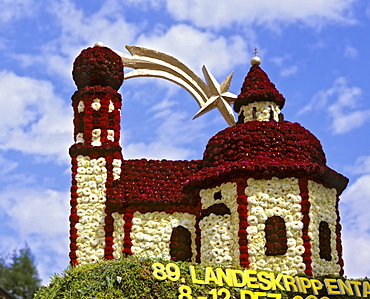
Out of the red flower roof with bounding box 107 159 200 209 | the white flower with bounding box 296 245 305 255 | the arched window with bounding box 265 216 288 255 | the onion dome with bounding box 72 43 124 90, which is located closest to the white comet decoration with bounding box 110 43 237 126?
the onion dome with bounding box 72 43 124 90

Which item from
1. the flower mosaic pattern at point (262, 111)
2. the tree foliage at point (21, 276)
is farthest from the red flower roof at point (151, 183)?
the tree foliage at point (21, 276)

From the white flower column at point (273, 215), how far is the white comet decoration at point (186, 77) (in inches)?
261

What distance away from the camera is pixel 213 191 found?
22078mm

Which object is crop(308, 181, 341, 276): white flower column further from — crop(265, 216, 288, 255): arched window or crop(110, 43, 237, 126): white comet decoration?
crop(110, 43, 237, 126): white comet decoration

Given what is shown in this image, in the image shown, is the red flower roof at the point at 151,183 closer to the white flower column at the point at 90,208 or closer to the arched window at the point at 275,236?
the white flower column at the point at 90,208

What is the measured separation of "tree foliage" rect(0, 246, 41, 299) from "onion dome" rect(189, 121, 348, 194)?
20.2m

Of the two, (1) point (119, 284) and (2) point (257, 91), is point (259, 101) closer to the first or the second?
(2) point (257, 91)

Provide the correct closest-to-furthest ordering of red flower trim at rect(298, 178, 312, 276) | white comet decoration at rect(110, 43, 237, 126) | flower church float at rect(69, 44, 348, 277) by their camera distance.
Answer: red flower trim at rect(298, 178, 312, 276), flower church float at rect(69, 44, 348, 277), white comet decoration at rect(110, 43, 237, 126)

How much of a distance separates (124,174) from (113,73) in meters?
3.87

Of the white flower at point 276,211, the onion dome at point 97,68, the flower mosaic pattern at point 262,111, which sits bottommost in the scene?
the white flower at point 276,211

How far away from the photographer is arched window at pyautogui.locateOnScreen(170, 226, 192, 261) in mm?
22875

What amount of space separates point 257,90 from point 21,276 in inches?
964

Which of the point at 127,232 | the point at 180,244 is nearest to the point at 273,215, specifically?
the point at 180,244

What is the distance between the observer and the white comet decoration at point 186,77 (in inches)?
1059
